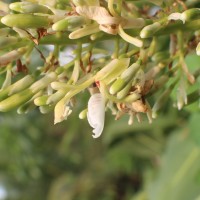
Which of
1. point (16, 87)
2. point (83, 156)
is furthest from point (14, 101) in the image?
point (83, 156)

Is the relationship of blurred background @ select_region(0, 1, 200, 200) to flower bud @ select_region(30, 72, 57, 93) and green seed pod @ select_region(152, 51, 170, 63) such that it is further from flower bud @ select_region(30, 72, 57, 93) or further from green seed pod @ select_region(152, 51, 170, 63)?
flower bud @ select_region(30, 72, 57, 93)

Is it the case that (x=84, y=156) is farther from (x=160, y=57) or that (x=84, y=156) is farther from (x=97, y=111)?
(x=97, y=111)

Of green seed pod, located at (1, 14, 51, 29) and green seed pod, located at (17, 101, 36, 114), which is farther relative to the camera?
green seed pod, located at (17, 101, 36, 114)

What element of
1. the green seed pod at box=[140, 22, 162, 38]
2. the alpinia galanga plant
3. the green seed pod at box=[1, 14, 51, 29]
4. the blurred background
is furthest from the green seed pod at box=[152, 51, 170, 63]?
the blurred background

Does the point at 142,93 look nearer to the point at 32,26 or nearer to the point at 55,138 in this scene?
the point at 32,26

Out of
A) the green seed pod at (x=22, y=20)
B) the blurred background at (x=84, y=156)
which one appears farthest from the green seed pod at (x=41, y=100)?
the blurred background at (x=84, y=156)

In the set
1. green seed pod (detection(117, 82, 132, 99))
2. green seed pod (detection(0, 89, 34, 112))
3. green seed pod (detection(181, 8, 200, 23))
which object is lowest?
green seed pod (detection(0, 89, 34, 112))

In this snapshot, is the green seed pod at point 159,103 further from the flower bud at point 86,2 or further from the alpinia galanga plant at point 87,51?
the flower bud at point 86,2
